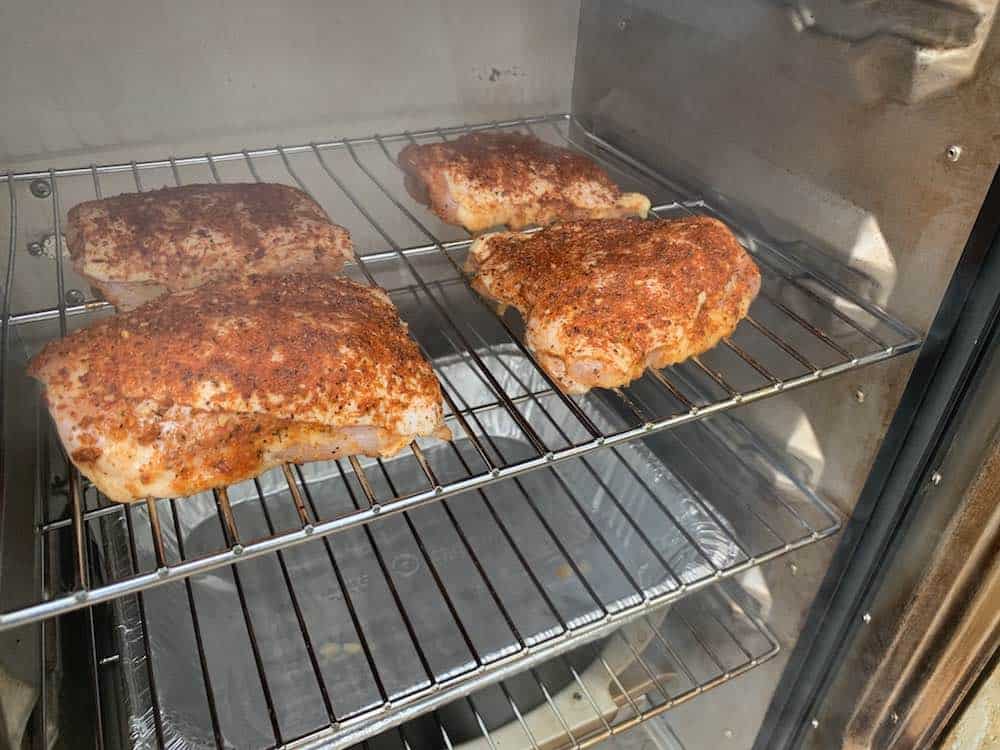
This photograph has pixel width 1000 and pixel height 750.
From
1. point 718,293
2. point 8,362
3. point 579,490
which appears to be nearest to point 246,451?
point 8,362

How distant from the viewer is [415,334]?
1484 millimetres

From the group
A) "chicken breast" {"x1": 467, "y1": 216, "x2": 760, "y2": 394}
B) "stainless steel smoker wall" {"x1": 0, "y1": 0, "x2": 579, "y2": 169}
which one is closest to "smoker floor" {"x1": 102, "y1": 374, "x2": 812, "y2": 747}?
"chicken breast" {"x1": 467, "y1": 216, "x2": 760, "y2": 394}

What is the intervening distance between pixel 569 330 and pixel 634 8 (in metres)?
0.64

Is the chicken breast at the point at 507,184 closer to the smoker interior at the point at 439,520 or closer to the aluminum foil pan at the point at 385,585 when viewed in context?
the smoker interior at the point at 439,520

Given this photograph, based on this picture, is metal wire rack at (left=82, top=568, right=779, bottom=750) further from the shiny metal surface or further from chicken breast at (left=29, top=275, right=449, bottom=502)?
chicken breast at (left=29, top=275, right=449, bottom=502)

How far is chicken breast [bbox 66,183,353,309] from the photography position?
3.54 ft

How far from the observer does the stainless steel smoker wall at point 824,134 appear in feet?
2.95

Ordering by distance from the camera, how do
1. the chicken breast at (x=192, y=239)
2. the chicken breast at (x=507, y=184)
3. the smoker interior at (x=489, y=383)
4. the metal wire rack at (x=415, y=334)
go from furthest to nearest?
the chicken breast at (x=507, y=184)
the chicken breast at (x=192, y=239)
the smoker interior at (x=489, y=383)
the metal wire rack at (x=415, y=334)

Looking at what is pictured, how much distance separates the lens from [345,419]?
90 centimetres

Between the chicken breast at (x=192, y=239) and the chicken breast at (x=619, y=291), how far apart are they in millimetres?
265

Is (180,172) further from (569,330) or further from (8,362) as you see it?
(569,330)

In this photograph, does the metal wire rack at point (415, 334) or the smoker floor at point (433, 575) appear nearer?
the metal wire rack at point (415, 334)

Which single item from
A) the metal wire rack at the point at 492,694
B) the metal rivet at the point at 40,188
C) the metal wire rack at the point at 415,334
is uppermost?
the metal rivet at the point at 40,188

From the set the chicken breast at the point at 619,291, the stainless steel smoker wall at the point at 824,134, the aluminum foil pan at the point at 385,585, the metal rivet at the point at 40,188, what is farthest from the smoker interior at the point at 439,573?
the metal rivet at the point at 40,188
